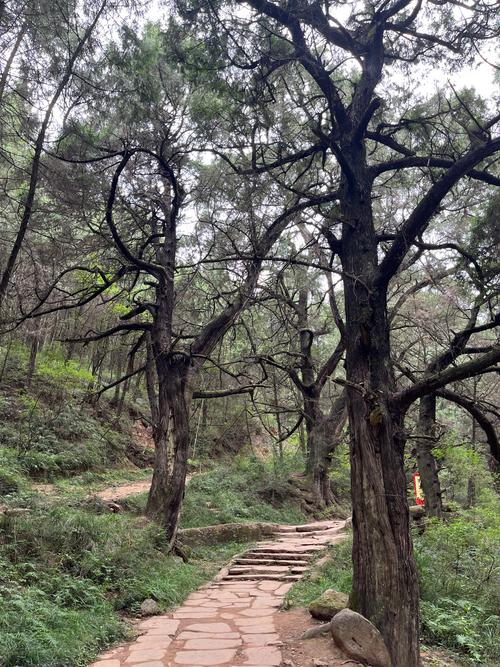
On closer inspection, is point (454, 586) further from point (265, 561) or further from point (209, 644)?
point (209, 644)

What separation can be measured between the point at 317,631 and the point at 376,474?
4.92 feet

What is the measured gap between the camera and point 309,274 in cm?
1195

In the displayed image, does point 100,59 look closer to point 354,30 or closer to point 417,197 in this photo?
point 354,30

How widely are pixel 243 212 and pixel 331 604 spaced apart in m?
4.57

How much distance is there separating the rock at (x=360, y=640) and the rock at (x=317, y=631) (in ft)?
1.16

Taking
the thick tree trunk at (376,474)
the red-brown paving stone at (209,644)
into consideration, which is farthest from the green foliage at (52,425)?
the thick tree trunk at (376,474)

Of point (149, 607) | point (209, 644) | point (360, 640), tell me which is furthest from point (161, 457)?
point (360, 640)

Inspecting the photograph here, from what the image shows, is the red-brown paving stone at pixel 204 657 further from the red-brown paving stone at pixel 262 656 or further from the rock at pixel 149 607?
the rock at pixel 149 607

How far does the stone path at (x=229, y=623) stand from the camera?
387 cm

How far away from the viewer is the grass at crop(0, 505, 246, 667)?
11.7 ft

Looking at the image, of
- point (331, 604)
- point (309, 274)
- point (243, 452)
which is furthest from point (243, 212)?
point (243, 452)

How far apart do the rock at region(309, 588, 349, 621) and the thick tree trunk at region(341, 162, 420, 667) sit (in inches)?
25.0

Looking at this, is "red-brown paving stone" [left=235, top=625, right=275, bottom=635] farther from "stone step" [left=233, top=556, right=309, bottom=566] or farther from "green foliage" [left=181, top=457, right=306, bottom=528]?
→ "green foliage" [left=181, top=457, right=306, bottom=528]

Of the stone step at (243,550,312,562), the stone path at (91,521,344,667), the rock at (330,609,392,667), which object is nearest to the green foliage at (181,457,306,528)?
the stone step at (243,550,312,562)
